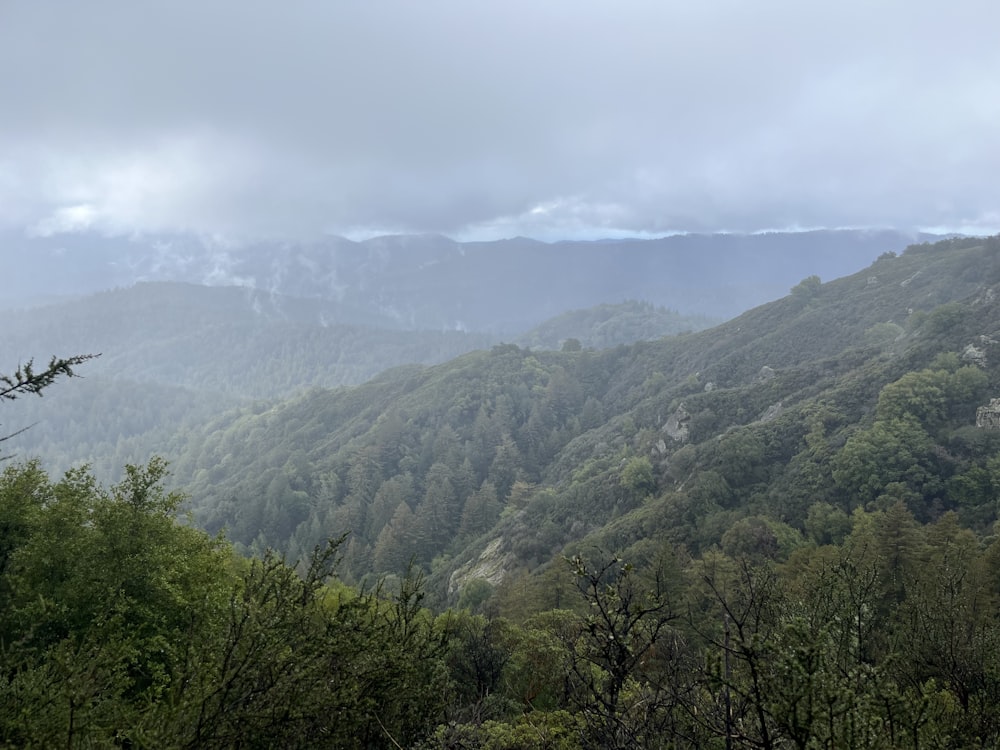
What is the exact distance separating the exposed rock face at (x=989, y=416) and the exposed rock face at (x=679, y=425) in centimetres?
3304

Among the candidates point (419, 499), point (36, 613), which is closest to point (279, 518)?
point (419, 499)

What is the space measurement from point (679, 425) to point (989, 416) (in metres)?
36.6

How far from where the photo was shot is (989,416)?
164 feet

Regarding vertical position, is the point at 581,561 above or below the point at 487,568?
above

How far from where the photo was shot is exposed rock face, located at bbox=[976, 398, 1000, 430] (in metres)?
49.3

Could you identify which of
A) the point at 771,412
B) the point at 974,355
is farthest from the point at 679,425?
the point at 974,355

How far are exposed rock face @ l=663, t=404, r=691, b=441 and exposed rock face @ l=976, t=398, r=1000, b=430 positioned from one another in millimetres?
33043

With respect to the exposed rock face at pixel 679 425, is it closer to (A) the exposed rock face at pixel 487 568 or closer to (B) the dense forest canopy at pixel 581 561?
(B) the dense forest canopy at pixel 581 561

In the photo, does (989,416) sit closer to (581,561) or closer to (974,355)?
(974,355)

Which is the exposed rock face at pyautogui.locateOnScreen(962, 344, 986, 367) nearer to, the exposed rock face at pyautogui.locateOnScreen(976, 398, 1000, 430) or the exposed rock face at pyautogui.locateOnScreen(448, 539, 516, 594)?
the exposed rock face at pyautogui.locateOnScreen(976, 398, 1000, 430)

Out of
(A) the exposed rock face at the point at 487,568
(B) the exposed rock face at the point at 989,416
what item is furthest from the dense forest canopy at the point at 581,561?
(A) the exposed rock face at the point at 487,568

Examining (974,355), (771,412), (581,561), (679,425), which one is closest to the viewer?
(581,561)

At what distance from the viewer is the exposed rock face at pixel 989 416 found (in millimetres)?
49281

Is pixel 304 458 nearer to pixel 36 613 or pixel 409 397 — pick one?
pixel 409 397
